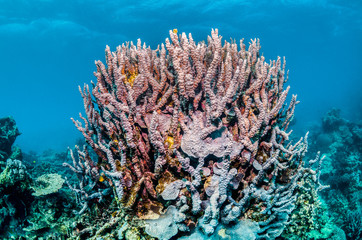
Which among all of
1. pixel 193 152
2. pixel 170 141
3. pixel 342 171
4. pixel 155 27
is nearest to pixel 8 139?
pixel 170 141

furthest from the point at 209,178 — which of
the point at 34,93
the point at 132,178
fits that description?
the point at 34,93

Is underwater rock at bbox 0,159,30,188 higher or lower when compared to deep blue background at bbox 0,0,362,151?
lower

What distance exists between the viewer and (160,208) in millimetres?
2809

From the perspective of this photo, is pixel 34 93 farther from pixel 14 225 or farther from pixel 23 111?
pixel 14 225

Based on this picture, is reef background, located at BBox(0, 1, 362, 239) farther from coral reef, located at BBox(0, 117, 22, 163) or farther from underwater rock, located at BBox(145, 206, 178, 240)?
underwater rock, located at BBox(145, 206, 178, 240)

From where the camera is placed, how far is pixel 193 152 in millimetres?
2582

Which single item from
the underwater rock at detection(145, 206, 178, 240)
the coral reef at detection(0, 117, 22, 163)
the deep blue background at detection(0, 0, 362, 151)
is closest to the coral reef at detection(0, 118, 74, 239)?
the underwater rock at detection(145, 206, 178, 240)

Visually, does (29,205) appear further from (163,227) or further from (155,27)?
(155,27)

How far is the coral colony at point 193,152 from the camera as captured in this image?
255 centimetres

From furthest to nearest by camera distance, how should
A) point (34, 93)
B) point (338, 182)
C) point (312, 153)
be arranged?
1. point (34, 93)
2. point (312, 153)
3. point (338, 182)

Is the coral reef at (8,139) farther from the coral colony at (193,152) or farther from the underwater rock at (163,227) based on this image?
the underwater rock at (163,227)

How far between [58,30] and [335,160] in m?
57.1

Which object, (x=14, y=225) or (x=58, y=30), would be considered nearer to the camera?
(x=14, y=225)

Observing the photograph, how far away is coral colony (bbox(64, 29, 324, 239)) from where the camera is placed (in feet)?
8.37
